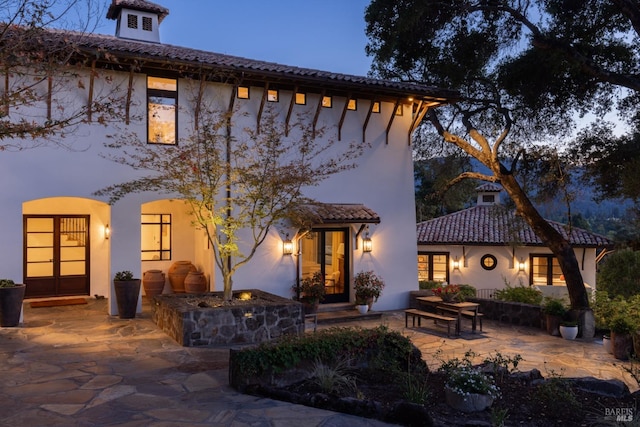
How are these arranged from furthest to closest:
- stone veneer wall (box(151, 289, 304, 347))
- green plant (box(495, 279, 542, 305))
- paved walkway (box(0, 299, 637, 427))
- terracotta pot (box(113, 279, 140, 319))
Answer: green plant (box(495, 279, 542, 305))
terracotta pot (box(113, 279, 140, 319))
stone veneer wall (box(151, 289, 304, 347))
paved walkway (box(0, 299, 637, 427))

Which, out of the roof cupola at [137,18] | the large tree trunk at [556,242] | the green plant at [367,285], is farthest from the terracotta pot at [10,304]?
the large tree trunk at [556,242]

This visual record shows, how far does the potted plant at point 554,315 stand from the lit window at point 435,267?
10802mm

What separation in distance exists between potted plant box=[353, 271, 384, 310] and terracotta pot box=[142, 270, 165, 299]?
5044mm

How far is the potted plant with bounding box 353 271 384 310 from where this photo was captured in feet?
42.3

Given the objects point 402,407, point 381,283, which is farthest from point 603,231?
point 402,407

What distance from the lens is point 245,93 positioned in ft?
40.3

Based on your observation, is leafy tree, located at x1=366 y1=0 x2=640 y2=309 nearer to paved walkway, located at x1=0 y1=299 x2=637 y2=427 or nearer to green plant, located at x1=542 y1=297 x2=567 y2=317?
green plant, located at x1=542 y1=297 x2=567 y2=317

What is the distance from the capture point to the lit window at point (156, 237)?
1382 centimetres

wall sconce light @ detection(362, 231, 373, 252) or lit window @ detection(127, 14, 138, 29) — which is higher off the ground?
lit window @ detection(127, 14, 138, 29)

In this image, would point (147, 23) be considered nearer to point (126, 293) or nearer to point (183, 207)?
point (183, 207)

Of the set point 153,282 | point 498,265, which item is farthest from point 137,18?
point 498,265

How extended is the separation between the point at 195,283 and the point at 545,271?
14978mm

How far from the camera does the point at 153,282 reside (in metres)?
13.2

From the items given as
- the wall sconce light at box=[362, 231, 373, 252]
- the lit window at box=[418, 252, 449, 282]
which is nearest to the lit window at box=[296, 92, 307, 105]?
the wall sconce light at box=[362, 231, 373, 252]
